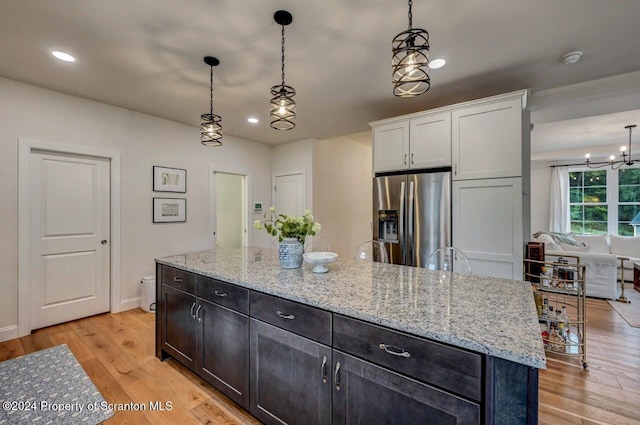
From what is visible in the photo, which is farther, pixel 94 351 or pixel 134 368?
pixel 94 351

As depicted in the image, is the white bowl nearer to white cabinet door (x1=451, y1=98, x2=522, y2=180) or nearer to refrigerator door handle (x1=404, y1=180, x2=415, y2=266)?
refrigerator door handle (x1=404, y1=180, x2=415, y2=266)

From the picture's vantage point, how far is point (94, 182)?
3443 mm

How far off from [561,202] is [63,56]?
909cm

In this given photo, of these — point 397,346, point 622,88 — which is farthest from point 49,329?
point 622,88

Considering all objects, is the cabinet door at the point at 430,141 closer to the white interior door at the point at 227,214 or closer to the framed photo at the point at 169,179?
the framed photo at the point at 169,179

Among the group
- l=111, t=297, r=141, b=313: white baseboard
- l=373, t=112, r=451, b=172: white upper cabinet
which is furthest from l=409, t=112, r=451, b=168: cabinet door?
l=111, t=297, r=141, b=313: white baseboard

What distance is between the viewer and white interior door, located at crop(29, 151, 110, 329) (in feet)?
10.0

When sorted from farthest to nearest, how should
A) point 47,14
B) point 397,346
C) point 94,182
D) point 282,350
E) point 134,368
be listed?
point 94,182 → point 134,368 → point 47,14 → point 282,350 → point 397,346

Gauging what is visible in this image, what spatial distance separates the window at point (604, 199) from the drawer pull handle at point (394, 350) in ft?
26.3

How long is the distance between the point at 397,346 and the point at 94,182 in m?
3.93

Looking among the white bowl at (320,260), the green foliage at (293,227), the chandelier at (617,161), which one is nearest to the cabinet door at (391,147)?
the green foliage at (293,227)

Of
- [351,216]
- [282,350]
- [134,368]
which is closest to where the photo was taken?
[282,350]

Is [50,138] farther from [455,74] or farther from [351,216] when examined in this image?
[351,216]

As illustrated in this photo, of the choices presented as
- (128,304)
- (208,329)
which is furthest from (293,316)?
(128,304)
